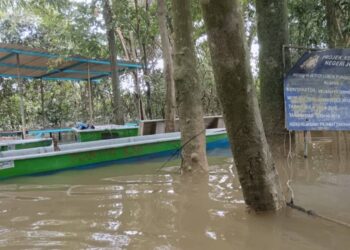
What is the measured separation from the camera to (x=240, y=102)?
96.1 inches

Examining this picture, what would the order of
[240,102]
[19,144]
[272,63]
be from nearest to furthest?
[240,102], [272,63], [19,144]

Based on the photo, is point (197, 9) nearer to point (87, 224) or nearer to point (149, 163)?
point (149, 163)

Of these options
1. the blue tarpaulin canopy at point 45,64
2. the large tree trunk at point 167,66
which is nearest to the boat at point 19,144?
the blue tarpaulin canopy at point 45,64

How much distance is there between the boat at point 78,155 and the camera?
561 centimetres

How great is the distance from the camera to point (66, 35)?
1098 cm

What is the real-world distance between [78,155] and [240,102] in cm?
442

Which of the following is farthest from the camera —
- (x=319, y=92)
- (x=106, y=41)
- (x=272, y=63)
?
(x=106, y=41)

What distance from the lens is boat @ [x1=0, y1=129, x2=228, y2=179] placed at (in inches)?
221

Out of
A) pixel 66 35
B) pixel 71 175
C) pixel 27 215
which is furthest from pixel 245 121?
pixel 66 35

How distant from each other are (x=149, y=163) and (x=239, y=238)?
14.4 ft

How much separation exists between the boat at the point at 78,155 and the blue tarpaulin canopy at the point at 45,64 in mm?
3246

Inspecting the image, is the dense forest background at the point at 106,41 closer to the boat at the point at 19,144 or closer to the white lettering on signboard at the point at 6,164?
the boat at the point at 19,144

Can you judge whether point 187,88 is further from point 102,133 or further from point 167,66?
point 102,133

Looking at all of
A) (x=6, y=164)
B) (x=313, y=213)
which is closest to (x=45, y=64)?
(x=6, y=164)
